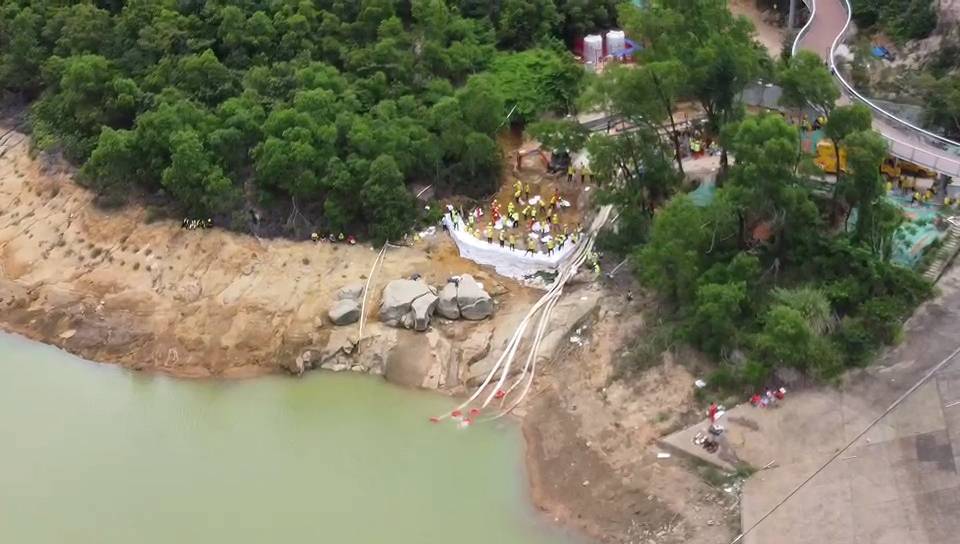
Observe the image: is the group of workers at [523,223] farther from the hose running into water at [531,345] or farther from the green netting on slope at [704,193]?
the green netting on slope at [704,193]

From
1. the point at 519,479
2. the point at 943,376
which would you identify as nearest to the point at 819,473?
the point at 943,376

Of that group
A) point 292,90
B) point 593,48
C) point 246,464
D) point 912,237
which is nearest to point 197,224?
point 292,90

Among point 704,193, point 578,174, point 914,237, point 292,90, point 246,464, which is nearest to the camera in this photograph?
point 246,464

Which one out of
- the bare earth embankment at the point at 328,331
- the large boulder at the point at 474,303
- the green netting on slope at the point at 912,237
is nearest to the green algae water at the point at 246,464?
the bare earth embankment at the point at 328,331

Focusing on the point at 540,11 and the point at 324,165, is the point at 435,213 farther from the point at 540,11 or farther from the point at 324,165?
the point at 540,11

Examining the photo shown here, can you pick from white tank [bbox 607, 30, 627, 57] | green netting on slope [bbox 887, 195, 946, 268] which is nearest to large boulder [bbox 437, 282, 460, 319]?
green netting on slope [bbox 887, 195, 946, 268]

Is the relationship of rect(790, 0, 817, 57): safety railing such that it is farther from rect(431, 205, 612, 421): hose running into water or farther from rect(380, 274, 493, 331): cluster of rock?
rect(380, 274, 493, 331): cluster of rock

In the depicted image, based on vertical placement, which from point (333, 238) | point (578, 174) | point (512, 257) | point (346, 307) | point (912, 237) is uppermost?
point (912, 237)

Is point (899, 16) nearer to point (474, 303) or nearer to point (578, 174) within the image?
point (578, 174)
